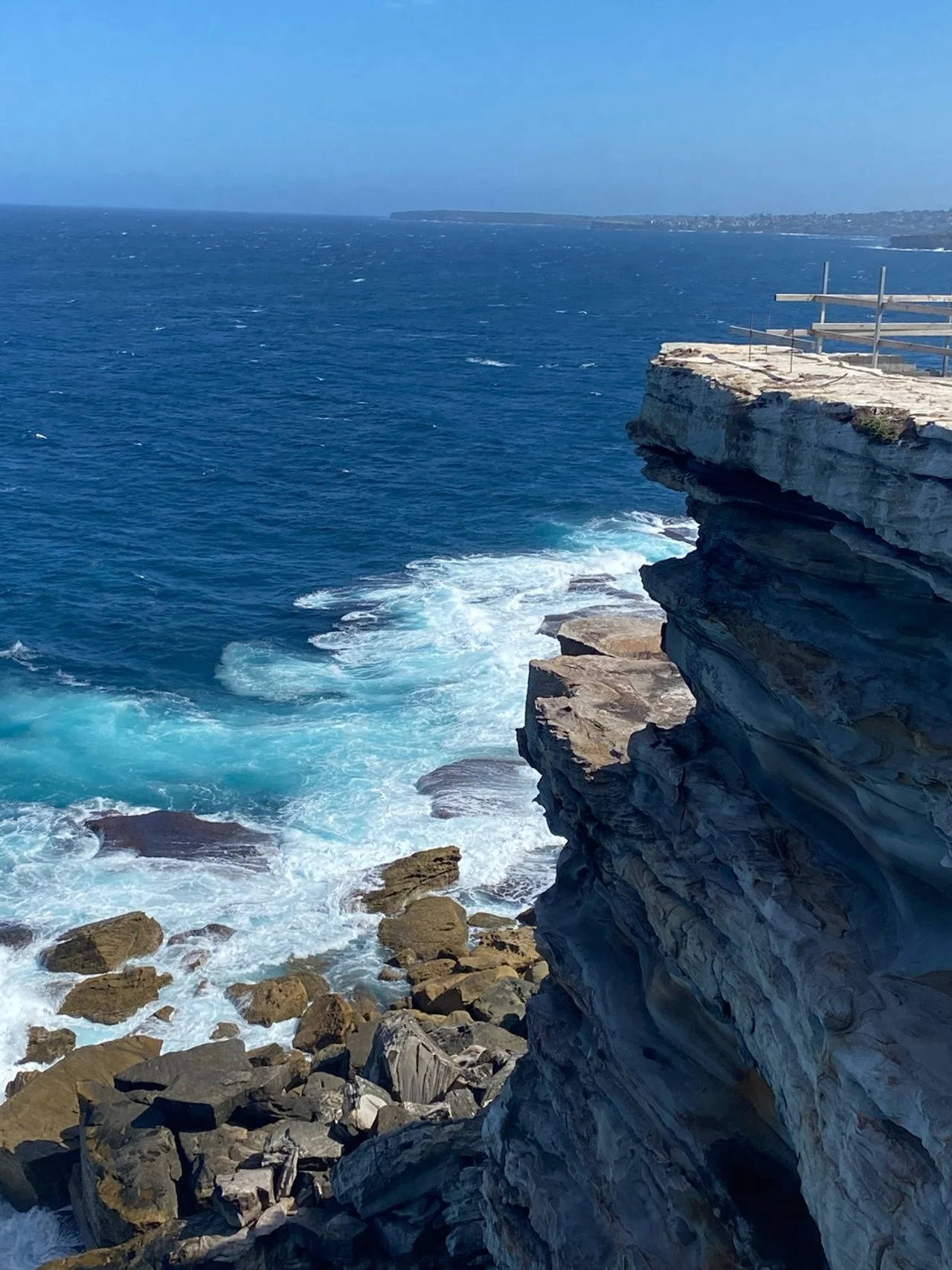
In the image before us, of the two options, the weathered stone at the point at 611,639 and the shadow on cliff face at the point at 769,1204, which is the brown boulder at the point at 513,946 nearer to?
the weathered stone at the point at 611,639

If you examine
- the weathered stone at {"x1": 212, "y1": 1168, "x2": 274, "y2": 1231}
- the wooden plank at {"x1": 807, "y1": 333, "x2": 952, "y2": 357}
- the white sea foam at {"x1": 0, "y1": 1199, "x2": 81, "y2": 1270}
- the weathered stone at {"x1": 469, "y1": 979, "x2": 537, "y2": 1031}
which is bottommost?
the white sea foam at {"x1": 0, "y1": 1199, "x2": 81, "y2": 1270}

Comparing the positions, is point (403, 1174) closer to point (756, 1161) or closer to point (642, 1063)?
point (642, 1063)

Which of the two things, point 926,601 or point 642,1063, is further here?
point 642,1063

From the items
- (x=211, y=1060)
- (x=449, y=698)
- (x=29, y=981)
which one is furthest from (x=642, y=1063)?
(x=449, y=698)

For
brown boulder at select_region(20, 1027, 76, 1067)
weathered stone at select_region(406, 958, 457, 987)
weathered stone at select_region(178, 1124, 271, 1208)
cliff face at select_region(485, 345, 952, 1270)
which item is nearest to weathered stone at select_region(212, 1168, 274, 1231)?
weathered stone at select_region(178, 1124, 271, 1208)

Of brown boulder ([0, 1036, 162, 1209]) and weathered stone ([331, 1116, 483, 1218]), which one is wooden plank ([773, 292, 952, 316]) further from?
brown boulder ([0, 1036, 162, 1209])

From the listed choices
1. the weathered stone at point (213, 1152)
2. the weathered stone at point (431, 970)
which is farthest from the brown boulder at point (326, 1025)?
the weathered stone at point (213, 1152)

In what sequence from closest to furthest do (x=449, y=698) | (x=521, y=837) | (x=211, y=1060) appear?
(x=211, y=1060)
(x=521, y=837)
(x=449, y=698)
